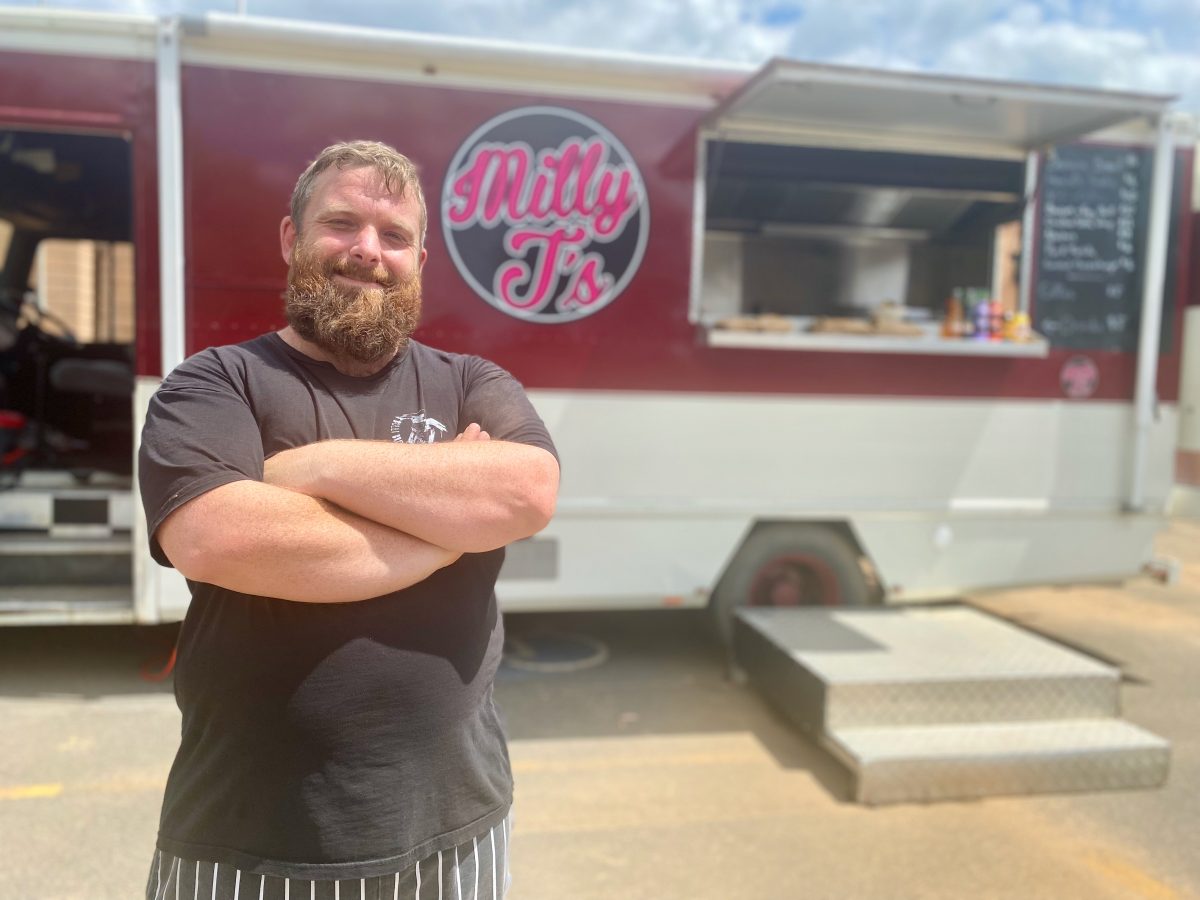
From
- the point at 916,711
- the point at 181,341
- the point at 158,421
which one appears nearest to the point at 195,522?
the point at 158,421

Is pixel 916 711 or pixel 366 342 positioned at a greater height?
pixel 366 342

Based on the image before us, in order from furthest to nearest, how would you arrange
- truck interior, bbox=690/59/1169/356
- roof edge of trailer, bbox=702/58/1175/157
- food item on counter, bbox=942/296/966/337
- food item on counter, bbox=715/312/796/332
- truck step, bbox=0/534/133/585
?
food item on counter, bbox=942/296/966/337 → food item on counter, bbox=715/312/796/332 → truck step, bbox=0/534/133/585 → truck interior, bbox=690/59/1169/356 → roof edge of trailer, bbox=702/58/1175/157

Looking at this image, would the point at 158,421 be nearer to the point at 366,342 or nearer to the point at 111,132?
the point at 366,342

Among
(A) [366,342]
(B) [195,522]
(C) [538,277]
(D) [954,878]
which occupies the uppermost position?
(C) [538,277]

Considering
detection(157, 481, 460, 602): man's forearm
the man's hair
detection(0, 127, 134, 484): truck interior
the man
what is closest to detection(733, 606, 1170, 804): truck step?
the man

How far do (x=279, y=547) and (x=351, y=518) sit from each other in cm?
13

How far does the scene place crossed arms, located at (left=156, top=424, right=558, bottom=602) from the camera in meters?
1.40

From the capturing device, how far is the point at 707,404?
14.5ft

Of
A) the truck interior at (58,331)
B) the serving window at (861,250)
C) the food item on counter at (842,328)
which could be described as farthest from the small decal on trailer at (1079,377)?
the truck interior at (58,331)

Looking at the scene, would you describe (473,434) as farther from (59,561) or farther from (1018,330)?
(1018,330)

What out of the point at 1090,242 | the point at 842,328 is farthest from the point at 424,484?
the point at 1090,242

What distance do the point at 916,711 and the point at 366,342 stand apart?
303 cm

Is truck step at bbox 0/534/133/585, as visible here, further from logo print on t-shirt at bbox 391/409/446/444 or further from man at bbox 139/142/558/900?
logo print on t-shirt at bbox 391/409/446/444

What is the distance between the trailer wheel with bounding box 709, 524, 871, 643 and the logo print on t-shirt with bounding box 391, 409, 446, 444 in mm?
3223
